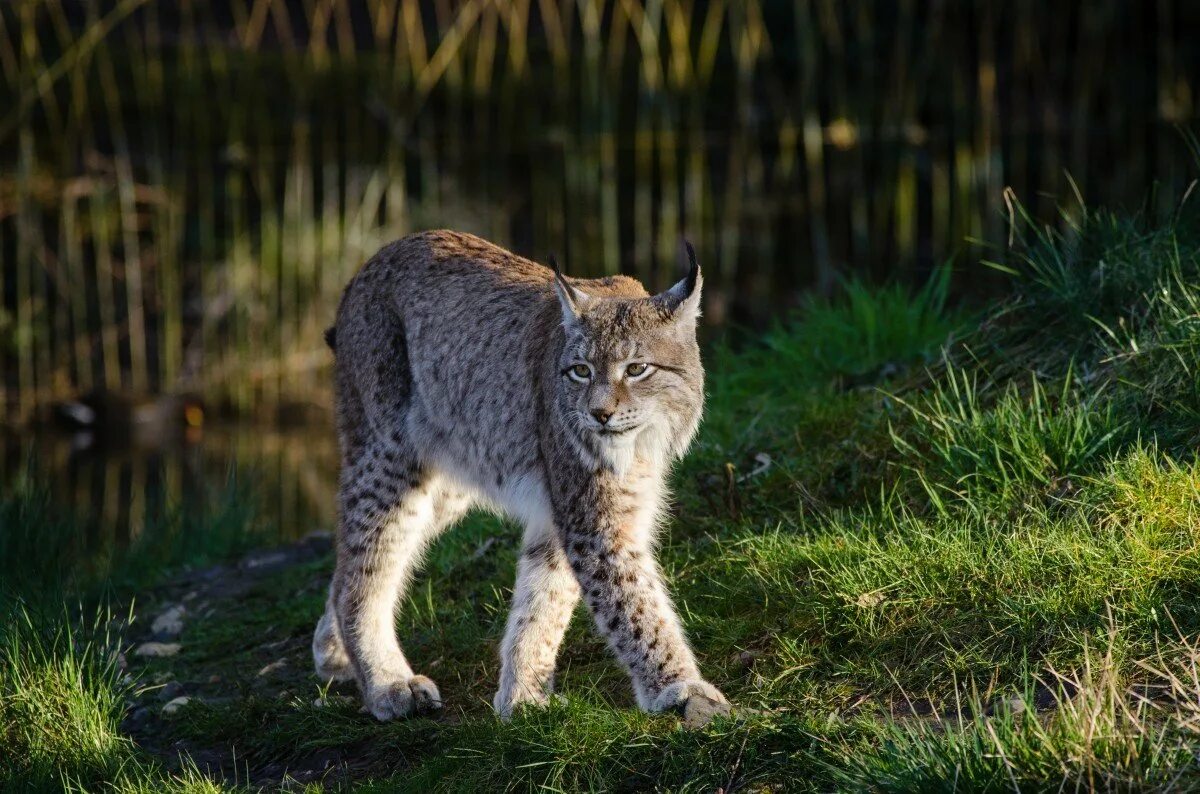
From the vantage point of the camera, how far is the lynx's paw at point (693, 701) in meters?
4.52

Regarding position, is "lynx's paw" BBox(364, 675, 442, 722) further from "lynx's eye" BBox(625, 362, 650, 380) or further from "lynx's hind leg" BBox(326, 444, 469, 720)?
"lynx's eye" BBox(625, 362, 650, 380)

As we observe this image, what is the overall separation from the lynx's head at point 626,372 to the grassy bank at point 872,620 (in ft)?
2.43

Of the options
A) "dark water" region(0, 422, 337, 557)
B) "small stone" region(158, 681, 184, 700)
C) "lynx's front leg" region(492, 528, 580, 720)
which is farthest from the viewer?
"dark water" region(0, 422, 337, 557)

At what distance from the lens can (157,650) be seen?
678cm

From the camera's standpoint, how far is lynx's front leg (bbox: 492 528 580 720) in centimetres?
519

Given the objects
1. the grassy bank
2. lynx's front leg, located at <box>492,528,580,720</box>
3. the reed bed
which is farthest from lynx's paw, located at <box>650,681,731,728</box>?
the reed bed

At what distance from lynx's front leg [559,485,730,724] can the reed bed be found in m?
6.88

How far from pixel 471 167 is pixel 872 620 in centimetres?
873

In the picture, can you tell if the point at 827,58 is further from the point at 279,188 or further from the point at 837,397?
the point at 837,397

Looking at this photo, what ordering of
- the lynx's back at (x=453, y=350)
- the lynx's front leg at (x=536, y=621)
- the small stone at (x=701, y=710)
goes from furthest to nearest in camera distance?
the lynx's back at (x=453, y=350) → the lynx's front leg at (x=536, y=621) → the small stone at (x=701, y=710)

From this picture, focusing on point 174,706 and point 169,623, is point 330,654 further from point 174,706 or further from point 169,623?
point 169,623

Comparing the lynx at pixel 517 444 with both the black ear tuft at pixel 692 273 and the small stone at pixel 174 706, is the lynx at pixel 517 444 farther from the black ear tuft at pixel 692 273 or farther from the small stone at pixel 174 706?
the small stone at pixel 174 706

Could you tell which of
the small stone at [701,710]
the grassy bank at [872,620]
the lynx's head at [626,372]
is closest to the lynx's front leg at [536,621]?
the grassy bank at [872,620]

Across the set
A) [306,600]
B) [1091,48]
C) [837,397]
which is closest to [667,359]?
[837,397]
